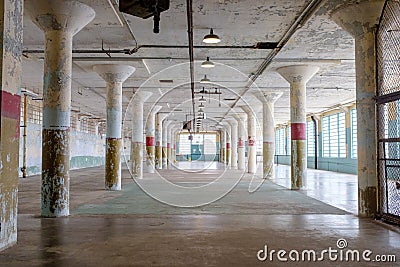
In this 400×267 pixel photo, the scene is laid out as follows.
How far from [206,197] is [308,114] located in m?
21.5

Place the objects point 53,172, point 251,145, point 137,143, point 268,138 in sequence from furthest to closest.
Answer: point 251,145
point 268,138
point 137,143
point 53,172

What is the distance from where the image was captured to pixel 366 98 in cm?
855

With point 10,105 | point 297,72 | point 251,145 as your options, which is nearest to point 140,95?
point 297,72

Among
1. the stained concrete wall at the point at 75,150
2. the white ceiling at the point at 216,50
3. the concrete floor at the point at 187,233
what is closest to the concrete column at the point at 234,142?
the stained concrete wall at the point at 75,150

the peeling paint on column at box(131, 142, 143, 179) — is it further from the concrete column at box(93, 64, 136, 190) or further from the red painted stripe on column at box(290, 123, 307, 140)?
the red painted stripe on column at box(290, 123, 307, 140)

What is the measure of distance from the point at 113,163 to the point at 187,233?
7.89 metres

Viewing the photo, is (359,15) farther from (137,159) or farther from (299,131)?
(137,159)

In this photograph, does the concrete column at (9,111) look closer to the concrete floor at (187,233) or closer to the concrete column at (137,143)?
the concrete floor at (187,233)

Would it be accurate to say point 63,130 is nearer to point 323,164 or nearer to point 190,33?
point 190,33

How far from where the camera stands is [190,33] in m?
10.1

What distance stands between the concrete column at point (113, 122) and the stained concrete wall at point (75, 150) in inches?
321

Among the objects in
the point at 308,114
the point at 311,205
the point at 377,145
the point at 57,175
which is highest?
the point at 308,114

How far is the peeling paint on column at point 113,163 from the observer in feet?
45.9

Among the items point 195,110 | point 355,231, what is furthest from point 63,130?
point 195,110
